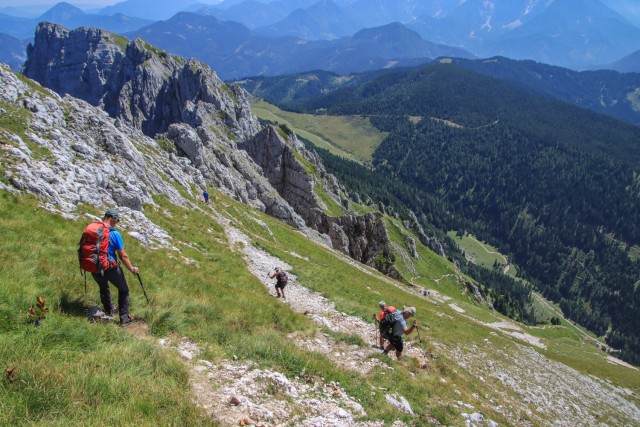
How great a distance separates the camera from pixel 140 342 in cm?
922

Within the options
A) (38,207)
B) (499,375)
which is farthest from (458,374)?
(38,207)

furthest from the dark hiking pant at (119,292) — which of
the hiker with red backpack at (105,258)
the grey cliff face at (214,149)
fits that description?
the grey cliff face at (214,149)

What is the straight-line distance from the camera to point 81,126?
32.2m

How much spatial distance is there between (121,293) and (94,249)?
4.99ft

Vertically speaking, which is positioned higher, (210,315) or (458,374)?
(210,315)

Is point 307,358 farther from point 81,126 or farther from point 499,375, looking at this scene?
point 81,126

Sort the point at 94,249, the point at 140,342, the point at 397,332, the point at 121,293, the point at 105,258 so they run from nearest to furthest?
the point at 140,342
the point at 94,249
the point at 105,258
the point at 121,293
the point at 397,332

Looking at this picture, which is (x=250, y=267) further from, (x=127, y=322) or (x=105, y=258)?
(x=105, y=258)

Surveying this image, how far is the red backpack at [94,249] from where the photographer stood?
10.1 meters

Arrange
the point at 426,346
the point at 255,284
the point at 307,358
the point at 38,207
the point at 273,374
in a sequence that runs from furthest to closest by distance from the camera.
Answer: the point at 255,284 → the point at 426,346 → the point at 38,207 → the point at 307,358 → the point at 273,374

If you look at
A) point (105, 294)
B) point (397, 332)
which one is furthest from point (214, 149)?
point (105, 294)

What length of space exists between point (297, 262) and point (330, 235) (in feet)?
159

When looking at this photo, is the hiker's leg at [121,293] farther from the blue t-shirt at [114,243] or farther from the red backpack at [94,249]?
the blue t-shirt at [114,243]

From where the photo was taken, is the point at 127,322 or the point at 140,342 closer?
the point at 140,342
